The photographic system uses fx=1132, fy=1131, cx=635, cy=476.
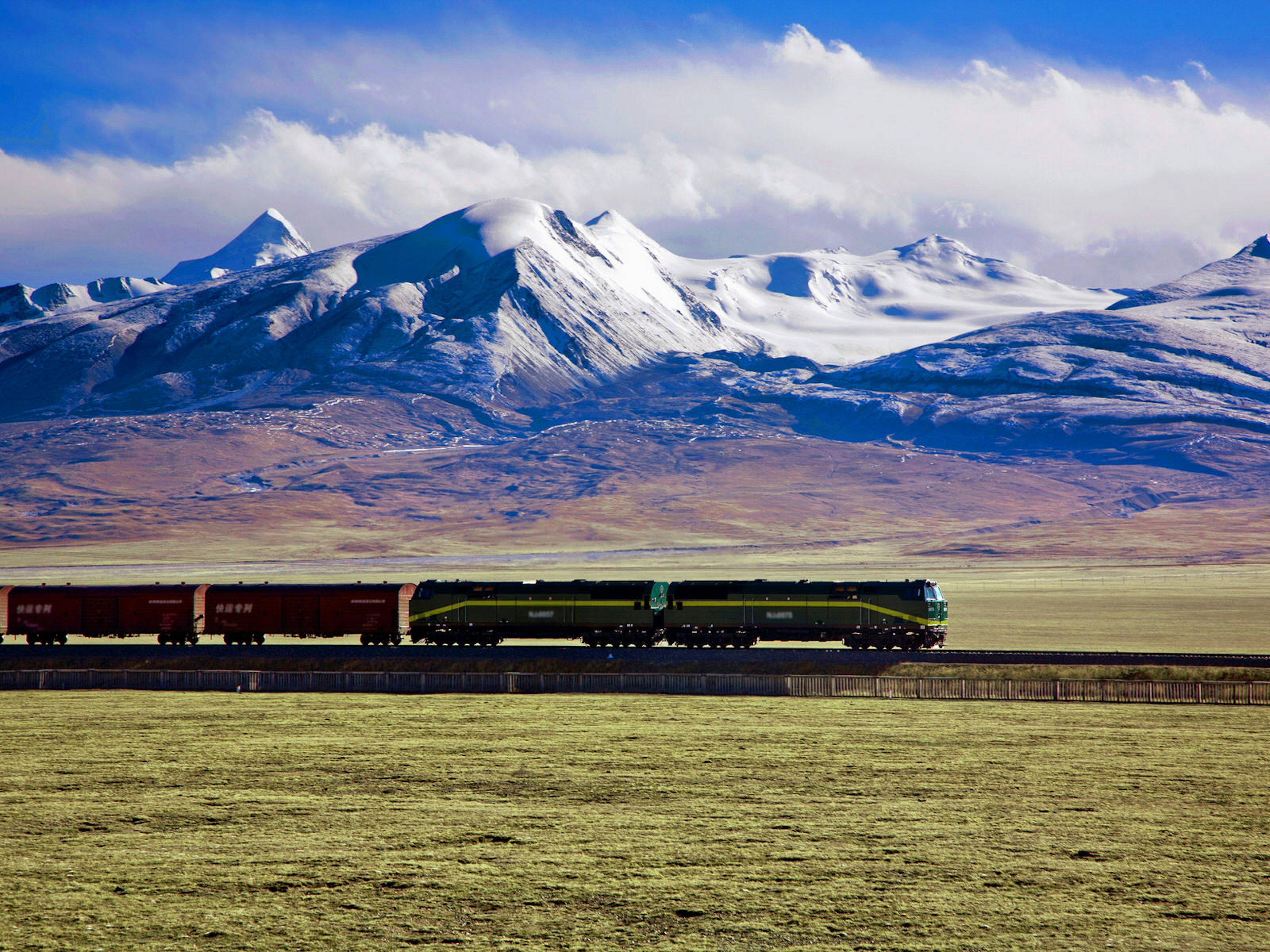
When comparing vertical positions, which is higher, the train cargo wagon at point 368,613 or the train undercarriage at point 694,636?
the train cargo wagon at point 368,613

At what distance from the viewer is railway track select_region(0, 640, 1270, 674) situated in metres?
50.9

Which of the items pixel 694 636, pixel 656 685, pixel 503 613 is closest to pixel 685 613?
pixel 694 636

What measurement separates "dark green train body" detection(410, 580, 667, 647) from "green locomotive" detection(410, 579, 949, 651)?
0.13 ft

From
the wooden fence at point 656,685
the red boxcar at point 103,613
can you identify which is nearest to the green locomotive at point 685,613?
the wooden fence at point 656,685

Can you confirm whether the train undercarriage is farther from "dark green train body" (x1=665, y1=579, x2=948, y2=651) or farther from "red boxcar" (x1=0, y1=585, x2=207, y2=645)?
"red boxcar" (x1=0, y1=585, x2=207, y2=645)

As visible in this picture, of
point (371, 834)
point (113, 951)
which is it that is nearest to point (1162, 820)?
point (371, 834)

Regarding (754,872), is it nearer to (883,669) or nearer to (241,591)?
(883,669)

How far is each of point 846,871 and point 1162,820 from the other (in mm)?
9339

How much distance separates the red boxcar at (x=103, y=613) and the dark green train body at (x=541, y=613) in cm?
1253

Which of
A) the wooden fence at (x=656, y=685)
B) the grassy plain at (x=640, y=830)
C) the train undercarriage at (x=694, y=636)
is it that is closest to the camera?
the grassy plain at (x=640, y=830)

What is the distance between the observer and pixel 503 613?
60281 mm

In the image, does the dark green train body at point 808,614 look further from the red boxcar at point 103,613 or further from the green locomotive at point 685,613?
the red boxcar at point 103,613

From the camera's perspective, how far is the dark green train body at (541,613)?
59156 mm

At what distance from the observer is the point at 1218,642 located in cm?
6788
